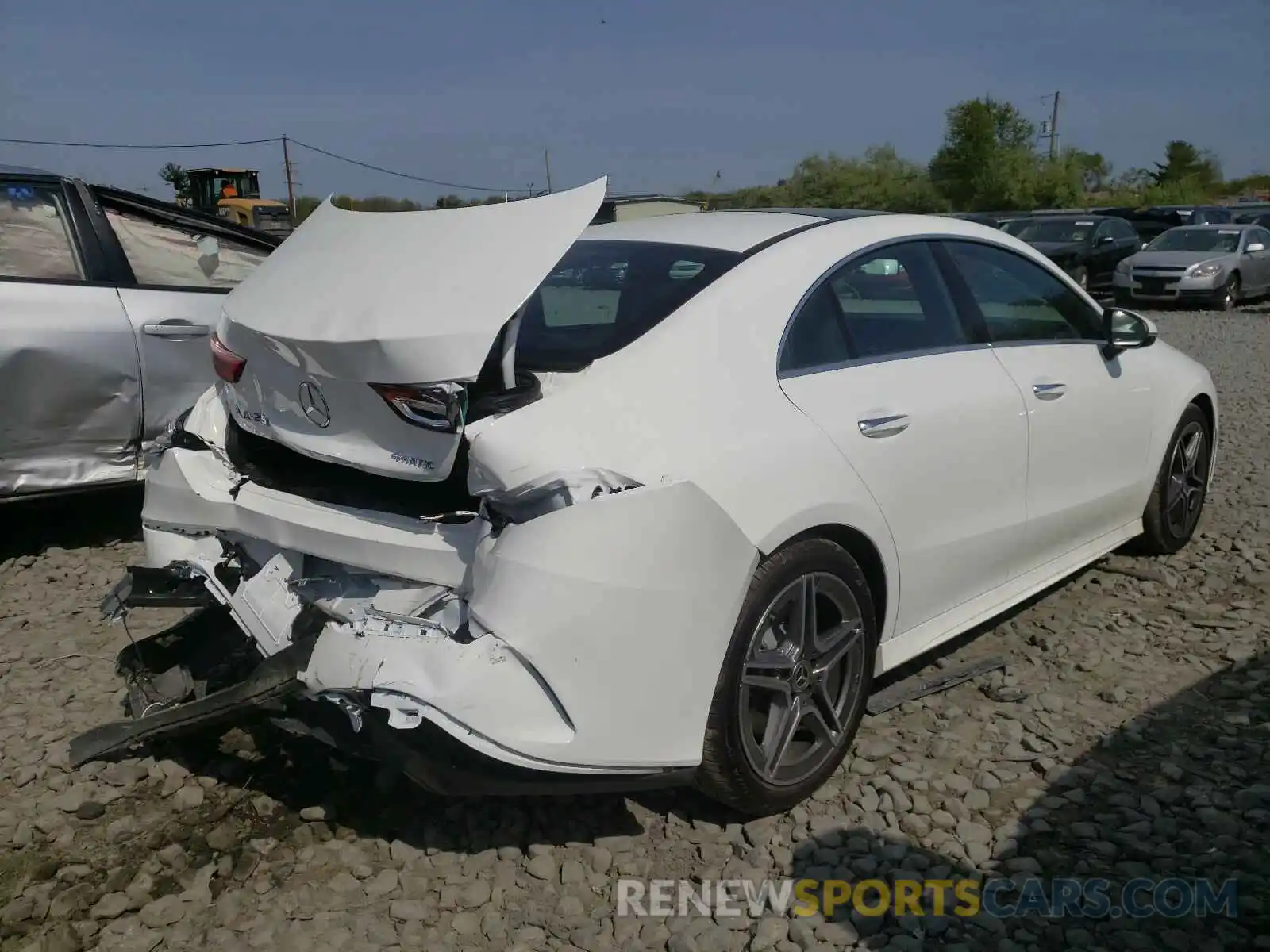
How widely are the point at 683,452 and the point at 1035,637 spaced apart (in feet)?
7.24

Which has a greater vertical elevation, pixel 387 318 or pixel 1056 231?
pixel 387 318

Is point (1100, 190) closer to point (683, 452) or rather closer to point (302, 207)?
point (302, 207)

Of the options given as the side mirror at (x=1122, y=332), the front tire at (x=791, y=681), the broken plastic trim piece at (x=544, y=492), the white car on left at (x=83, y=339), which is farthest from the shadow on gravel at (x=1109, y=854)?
the white car on left at (x=83, y=339)

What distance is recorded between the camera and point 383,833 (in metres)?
2.88

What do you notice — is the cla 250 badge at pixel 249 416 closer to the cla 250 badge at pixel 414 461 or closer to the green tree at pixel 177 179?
the cla 250 badge at pixel 414 461

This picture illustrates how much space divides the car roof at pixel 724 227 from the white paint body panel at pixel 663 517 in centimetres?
4

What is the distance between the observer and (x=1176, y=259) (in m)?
17.2

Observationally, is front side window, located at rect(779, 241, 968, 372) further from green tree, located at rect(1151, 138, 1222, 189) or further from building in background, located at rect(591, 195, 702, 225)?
green tree, located at rect(1151, 138, 1222, 189)

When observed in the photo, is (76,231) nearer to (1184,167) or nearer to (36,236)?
(36,236)

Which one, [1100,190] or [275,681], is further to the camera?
[1100,190]

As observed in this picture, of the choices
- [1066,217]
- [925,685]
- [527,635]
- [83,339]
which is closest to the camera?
[527,635]

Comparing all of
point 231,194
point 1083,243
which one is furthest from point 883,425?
point 231,194

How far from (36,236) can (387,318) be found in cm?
310

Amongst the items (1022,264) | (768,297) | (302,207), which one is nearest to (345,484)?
A: (768,297)
